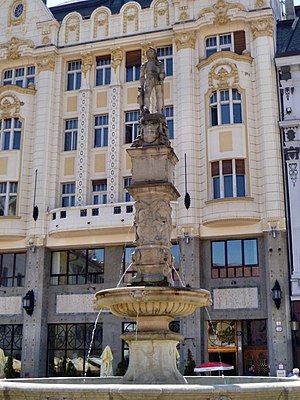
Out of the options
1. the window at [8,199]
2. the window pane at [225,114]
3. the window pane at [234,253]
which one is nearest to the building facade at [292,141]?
the window pane at [234,253]

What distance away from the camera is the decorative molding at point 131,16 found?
35750mm

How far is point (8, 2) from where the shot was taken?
3916cm

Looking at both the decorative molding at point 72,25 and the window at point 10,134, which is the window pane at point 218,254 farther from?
the decorative molding at point 72,25

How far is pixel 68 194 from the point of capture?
3447 centimetres

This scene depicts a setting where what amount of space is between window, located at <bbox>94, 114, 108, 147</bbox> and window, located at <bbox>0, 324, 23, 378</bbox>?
11753mm

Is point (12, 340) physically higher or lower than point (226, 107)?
lower

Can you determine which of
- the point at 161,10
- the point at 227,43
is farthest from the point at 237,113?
the point at 161,10

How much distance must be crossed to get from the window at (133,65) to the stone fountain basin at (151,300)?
2444 centimetres

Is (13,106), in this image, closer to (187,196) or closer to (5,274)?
(5,274)

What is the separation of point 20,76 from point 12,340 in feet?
54.8

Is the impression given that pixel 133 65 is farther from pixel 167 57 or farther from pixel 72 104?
pixel 72 104

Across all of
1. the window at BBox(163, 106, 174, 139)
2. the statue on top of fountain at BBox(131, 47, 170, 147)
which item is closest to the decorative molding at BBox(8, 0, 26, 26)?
the window at BBox(163, 106, 174, 139)

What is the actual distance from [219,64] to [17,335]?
762 inches

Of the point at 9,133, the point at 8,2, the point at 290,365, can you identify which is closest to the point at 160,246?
the point at 290,365
